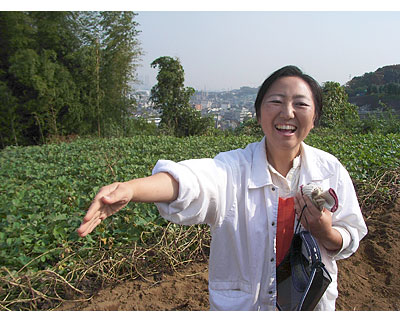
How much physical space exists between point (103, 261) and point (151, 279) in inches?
13.6

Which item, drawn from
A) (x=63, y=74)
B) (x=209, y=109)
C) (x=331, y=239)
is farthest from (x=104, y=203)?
(x=209, y=109)

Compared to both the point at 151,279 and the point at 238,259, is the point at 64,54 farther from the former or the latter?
the point at 238,259

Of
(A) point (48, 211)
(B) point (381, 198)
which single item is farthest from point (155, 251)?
(B) point (381, 198)

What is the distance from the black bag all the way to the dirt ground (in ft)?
3.20

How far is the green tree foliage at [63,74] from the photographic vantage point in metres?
9.09

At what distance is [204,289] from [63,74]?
8852 millimetres

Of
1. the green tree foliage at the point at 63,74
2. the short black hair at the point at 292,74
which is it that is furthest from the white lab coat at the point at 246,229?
the green tree foliage at the point at 63,74

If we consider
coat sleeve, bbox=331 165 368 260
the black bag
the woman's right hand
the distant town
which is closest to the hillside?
the distant town

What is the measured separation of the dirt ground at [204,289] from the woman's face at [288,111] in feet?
4.37

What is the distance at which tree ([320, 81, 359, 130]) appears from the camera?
1088cm

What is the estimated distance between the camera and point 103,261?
90.4 inches

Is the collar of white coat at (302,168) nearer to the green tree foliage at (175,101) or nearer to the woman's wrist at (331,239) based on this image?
the woman's wrist at (331,239)
